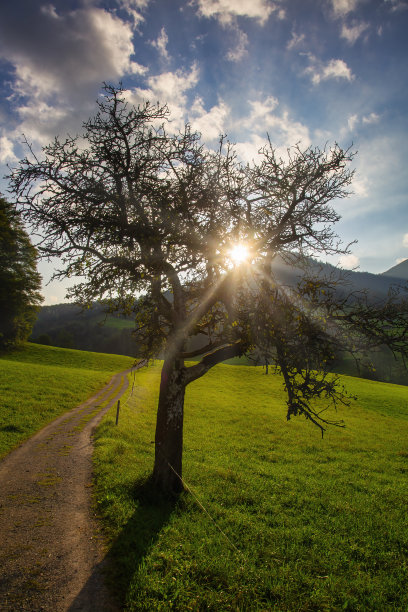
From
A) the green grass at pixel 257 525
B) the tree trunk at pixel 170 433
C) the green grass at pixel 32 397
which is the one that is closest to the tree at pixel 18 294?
the green grass at pixel 32 397

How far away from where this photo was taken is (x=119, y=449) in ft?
49.4

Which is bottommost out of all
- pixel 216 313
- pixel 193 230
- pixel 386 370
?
pixel 386 370

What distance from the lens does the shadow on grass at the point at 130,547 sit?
5943 millimetres

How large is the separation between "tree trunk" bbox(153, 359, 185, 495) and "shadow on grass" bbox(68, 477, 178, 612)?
1.65 ft

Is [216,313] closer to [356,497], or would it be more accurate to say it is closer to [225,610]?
[225,610]

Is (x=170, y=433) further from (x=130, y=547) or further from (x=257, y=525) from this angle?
(x=257, y=525)

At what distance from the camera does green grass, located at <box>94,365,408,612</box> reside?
6.29 meters

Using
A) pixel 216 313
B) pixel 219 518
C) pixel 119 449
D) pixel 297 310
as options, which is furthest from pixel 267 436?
pixel 297 310

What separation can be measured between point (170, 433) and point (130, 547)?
11.8 ft

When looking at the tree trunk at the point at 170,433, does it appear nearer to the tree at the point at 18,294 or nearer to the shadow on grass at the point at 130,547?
the shadow on grass at the point at 130,547

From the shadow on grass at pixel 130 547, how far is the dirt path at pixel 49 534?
4 centimetres

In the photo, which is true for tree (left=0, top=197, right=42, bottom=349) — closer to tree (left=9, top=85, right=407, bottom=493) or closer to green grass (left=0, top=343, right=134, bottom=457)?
green grass (left=0, top=343, right=134, bottom=457)

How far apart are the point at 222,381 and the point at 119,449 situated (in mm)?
37559

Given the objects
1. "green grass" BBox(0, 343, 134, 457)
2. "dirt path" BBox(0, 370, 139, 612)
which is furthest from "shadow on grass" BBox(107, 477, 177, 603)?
"green grass" BBox(0, 343, 134, 457)
